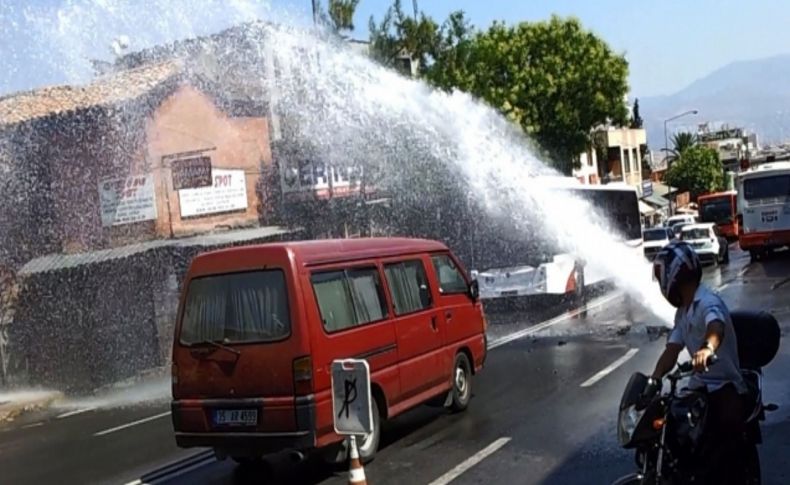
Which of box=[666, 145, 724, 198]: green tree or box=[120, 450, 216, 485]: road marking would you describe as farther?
box=[666, 145, 724, 198]: green tree

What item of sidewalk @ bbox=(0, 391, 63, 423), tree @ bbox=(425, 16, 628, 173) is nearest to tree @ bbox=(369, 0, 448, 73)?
tree @ bbox=(425, 16, 628, 173)

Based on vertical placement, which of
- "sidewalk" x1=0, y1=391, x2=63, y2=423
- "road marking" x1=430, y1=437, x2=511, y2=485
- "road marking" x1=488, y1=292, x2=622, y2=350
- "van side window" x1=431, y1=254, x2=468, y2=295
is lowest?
"sidewalk" x1=0, y1=391, x2=63, y2=423

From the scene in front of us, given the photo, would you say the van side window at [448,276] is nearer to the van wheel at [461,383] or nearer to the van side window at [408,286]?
the van side window at [408,286]

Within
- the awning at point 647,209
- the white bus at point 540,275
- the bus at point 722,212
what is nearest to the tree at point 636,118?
the awning at point 647,209

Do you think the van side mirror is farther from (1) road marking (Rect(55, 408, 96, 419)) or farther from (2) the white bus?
(2) the white bus

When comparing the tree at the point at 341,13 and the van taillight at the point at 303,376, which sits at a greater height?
the tree at the point at 341,13

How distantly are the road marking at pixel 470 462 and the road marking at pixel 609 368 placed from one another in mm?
2949

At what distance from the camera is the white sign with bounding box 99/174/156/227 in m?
22.7

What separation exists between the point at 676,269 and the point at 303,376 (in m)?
3.60

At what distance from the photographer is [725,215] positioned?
51.1 meters

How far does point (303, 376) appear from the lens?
7922mm

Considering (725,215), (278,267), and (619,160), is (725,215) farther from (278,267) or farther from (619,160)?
(278,267)

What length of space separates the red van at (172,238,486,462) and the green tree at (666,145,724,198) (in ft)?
263

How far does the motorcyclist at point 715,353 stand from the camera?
5270 mm
